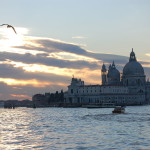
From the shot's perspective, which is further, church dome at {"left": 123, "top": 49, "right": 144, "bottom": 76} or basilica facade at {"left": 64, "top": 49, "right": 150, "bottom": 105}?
church dome at {"left": 123, "top": 49, "right": 144, "bottom": 76}

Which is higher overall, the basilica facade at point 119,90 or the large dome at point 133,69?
the large dome at point 133,69

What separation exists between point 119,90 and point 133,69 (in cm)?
1383

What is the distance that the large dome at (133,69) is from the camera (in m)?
190

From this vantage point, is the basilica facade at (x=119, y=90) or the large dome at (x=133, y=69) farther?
the large dome at (x=133, y=69)

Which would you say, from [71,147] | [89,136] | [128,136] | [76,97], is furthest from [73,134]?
[76,97]

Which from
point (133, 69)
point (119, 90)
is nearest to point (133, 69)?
point (133, 69)

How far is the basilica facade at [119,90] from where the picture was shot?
176375mm

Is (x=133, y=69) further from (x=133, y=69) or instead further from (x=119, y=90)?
(x=119, y=90)

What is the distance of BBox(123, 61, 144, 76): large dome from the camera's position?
18988 cm

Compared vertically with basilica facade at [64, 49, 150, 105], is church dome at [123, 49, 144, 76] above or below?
above

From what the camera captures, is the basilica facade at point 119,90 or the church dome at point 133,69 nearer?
the basilica facade at point 119,90

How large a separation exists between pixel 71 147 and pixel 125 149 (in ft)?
11.3

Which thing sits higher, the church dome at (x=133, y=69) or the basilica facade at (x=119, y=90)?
the church dome at (x=133, y=69)

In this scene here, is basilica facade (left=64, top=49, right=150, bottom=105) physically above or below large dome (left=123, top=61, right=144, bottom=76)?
below
